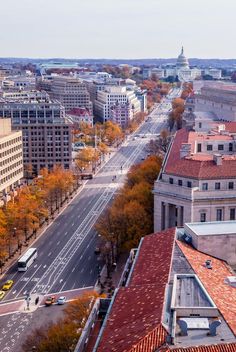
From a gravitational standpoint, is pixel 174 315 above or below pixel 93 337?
above

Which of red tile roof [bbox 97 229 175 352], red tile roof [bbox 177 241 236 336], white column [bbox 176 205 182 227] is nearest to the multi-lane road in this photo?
white column [bbox 176 205 182 227]

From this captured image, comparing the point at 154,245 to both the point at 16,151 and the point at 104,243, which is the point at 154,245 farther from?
the point at 16,151

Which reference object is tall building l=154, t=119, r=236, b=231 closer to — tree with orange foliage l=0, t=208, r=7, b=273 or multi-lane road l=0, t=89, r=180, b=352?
multi-lane road l=0, t=89, r=180, b=352

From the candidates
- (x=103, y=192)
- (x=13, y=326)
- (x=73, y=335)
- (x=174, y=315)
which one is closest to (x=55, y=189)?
(x=103, y=192)

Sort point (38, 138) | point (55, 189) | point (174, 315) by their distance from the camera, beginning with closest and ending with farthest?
point (174, 315), point (55, 189), point (38, 138)

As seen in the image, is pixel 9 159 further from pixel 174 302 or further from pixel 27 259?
pixel 174 302

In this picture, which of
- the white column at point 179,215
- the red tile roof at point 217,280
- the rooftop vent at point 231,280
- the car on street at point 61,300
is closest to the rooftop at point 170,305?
the red tile roof at point 217,280
